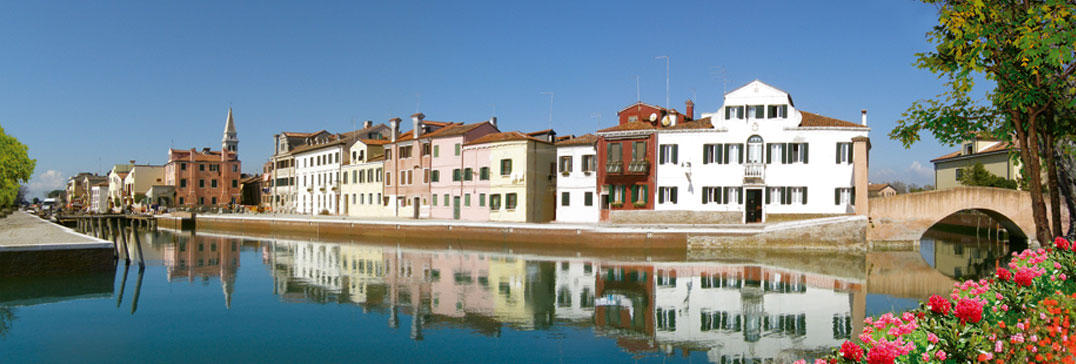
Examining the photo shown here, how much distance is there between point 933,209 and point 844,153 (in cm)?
578

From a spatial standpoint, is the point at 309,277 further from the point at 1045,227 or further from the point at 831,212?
the point at 831,212

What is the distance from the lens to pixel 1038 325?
6176 millimetres

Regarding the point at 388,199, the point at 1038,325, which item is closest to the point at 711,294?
the point at 1038,325

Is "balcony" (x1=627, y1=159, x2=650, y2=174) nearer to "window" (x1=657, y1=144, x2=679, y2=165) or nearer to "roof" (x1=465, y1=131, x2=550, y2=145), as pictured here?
"window" (x1=657, y1=144, x2=679, y2=165)

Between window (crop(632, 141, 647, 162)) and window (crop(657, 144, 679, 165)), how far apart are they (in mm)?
Answer: 1200

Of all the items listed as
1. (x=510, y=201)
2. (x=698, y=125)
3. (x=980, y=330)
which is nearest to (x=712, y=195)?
(x=698, y=125)

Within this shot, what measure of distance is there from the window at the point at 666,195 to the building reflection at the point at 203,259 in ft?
86.7

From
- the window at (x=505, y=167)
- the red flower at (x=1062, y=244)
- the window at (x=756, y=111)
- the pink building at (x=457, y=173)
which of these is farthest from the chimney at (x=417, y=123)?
the red flower at (x=1062, y=244)

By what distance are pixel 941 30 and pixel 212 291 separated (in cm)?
2517

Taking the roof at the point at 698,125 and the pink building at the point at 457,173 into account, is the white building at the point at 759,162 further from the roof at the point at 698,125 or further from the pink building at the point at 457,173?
the pink building at the point at 457,173

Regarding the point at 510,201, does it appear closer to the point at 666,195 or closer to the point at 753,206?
the point at 666,195

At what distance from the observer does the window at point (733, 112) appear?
42188 millimetres

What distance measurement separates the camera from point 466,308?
69.1 feet

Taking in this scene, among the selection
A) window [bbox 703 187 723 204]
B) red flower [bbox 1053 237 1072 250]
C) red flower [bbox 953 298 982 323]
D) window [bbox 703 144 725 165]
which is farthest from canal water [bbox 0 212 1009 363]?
window [bbox 703 144 725 165]
